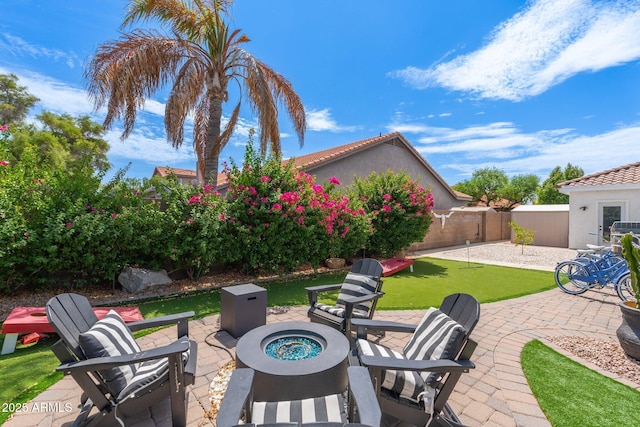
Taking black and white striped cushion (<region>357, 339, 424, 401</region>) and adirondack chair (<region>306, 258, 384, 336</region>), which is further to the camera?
adirondack chair (<region>306, 258, 384, 336</region>)

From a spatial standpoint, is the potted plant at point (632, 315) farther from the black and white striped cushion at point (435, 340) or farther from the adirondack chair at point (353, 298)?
the adirondack chair at point (353, 298)

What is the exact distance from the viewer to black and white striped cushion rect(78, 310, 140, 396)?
8.08 feet

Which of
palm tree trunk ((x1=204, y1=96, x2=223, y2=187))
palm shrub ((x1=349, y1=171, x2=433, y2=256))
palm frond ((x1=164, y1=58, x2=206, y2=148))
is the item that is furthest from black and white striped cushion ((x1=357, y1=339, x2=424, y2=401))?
palm frond ((x1=164, y1=58, x2=206, y2=148))

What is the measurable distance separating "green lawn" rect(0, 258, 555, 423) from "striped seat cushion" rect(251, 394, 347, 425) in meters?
2.70

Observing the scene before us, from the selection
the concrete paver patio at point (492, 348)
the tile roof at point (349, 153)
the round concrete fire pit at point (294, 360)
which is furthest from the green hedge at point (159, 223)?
the round concrete fire pit at point (294, 360)

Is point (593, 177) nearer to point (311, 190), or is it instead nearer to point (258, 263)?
point (311, 190)

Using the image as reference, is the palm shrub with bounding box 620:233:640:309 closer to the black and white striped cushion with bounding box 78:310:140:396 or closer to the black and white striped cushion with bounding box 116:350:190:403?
the black and white striped cushion with bounding box 116:350:190:403

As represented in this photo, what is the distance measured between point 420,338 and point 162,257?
727cm

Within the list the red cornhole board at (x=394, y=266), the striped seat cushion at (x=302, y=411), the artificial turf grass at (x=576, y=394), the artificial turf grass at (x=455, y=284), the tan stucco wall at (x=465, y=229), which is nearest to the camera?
the striped seat cushion at (x=302, y=411)

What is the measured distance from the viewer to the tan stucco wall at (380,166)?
52.4 ft

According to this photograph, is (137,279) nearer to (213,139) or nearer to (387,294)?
(213,139)

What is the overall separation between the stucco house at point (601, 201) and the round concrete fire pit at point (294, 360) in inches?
653

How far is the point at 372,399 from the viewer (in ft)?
6.37

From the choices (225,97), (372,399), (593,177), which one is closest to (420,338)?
(372,399)
